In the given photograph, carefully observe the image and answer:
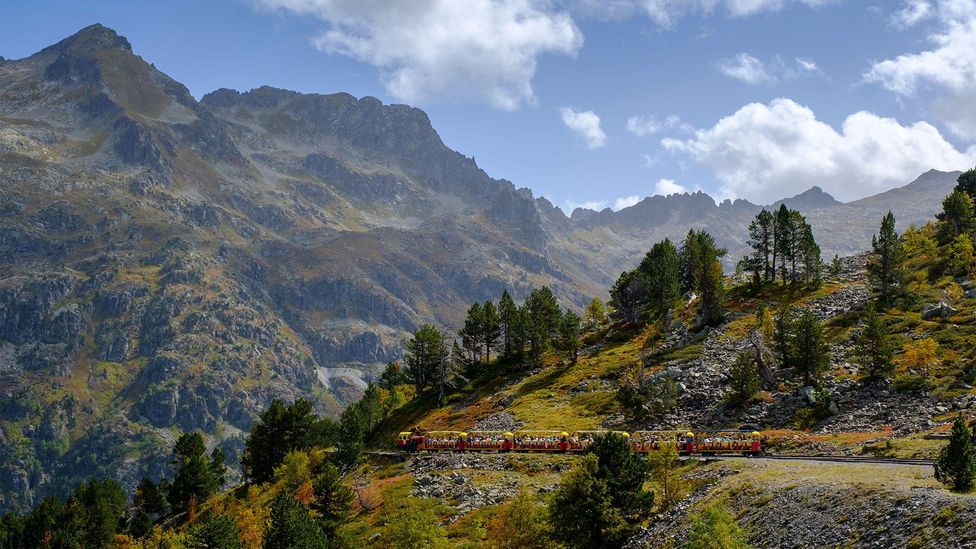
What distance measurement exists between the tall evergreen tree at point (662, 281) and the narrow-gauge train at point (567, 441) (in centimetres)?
5857

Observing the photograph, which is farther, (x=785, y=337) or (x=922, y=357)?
(x=785, y=337)

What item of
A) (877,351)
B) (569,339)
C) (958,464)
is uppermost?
(569,339)

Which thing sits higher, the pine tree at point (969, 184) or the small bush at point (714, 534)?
the pine tree at point (969, 184)

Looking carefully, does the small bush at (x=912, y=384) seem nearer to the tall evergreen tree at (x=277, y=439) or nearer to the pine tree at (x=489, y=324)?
the pine tree at (x=489, y=324)

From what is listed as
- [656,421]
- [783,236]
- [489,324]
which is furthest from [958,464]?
[489,324]

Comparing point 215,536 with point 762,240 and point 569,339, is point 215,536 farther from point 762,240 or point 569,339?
point 762,240

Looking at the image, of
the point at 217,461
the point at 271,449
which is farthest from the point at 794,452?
the point at 217,461

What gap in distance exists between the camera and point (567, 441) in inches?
3132

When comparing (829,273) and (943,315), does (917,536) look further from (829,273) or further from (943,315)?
(829,273)

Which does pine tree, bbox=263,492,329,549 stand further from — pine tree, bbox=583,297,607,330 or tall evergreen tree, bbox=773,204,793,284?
pine tree, bbox=583,297,607,330

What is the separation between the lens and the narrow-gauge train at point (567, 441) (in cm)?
6669

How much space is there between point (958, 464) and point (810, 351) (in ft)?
165

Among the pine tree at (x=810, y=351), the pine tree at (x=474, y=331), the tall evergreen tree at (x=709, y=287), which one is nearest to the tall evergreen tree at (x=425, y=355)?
the pine tree at (x=474, y=331)

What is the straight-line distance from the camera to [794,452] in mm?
62438
